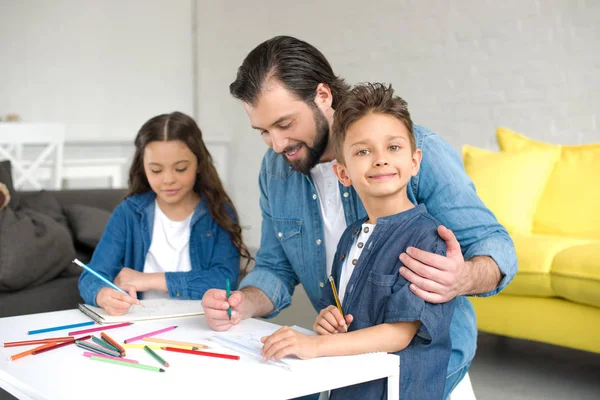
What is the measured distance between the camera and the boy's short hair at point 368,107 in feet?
4.74

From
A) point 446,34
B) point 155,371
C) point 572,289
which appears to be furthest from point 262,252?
point 446,34

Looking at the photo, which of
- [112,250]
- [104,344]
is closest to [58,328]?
[104,344]

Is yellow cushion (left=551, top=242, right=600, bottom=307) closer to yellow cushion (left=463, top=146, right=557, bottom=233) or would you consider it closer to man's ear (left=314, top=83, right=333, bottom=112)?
yellow cushion (left=463, top=146, right=557, bottom=233)

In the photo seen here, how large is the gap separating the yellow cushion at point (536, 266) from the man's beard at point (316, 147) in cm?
140

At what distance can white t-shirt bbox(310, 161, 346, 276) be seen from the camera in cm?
176

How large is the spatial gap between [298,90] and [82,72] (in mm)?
5392

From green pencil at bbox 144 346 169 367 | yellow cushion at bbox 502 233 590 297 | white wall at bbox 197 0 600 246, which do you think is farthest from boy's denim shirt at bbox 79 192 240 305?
white wall at bbox 197 0 600 246

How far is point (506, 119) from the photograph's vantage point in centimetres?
444

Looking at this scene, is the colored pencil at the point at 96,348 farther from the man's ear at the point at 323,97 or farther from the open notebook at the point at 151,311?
the man's ear at the point at 323,97

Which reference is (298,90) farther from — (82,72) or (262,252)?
(82,72)

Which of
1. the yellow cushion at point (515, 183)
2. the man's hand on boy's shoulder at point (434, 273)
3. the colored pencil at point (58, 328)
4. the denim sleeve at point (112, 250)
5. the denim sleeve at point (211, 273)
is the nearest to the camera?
the man's hand on boy's shoulder at point (434, 273)

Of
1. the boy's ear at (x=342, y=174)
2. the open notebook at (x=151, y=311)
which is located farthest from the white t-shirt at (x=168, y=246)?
the boy's ear at (x=342, y=174)

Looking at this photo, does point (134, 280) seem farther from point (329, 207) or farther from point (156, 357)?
point (156, 357)

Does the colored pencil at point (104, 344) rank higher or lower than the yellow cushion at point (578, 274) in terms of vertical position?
higher
